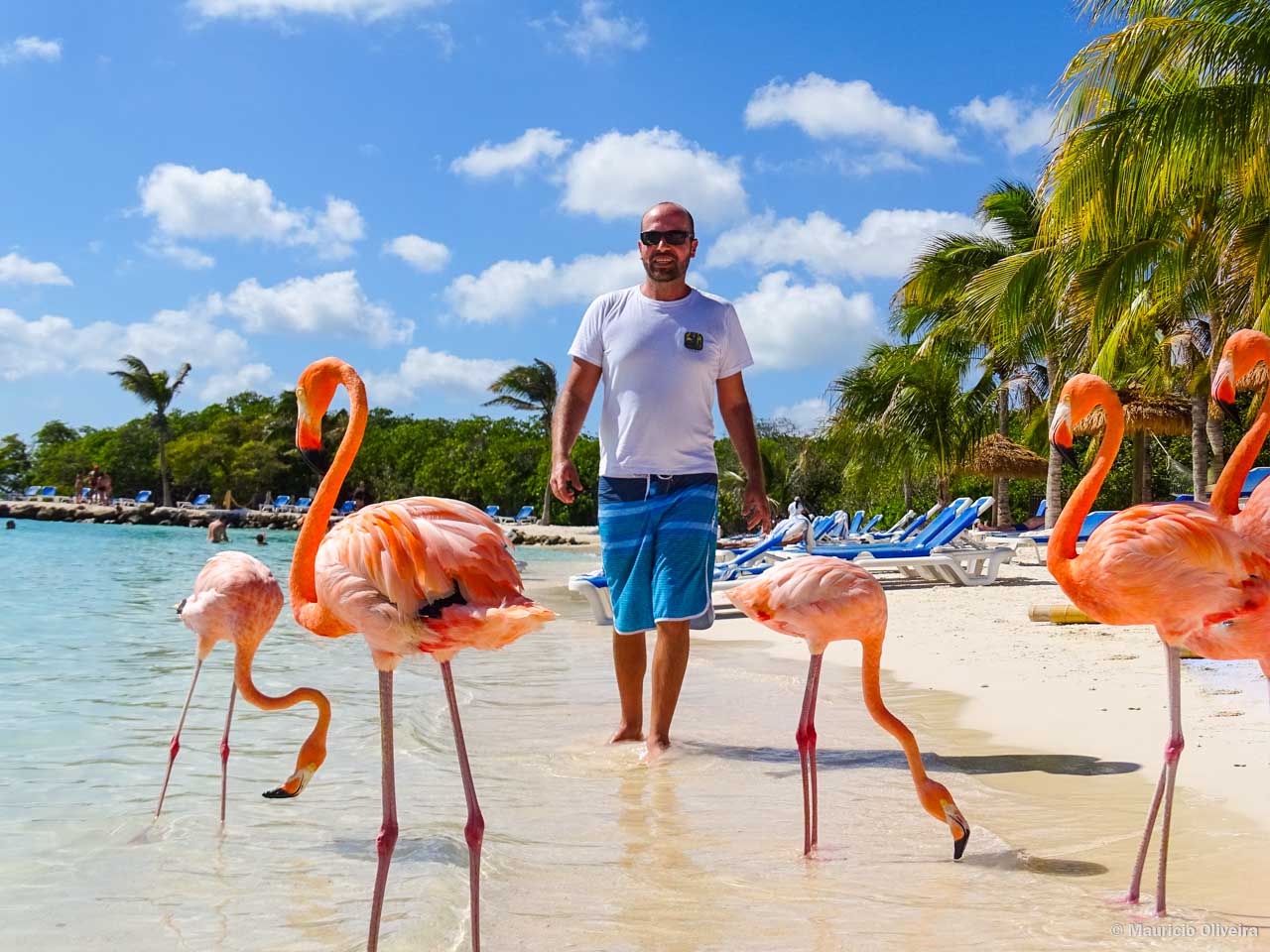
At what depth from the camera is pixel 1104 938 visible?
2.91 m

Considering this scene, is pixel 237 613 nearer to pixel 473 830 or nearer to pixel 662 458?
pixel 473 830

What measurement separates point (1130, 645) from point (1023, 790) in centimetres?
401

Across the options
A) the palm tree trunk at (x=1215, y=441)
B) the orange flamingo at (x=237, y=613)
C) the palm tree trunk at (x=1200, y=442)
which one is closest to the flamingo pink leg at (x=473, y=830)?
the orange flamingo at (x=237, y=613)

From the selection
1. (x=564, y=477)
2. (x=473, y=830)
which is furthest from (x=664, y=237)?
(x=473, y=830)

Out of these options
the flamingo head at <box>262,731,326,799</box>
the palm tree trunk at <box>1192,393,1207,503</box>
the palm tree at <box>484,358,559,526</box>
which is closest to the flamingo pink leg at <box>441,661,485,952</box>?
the flamingo head at <box>262,731,326,799</box>

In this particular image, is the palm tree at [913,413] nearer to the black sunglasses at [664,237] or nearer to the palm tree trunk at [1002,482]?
the palm tree trunk at [1002,482]

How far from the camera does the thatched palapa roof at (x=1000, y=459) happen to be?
97.9 ft

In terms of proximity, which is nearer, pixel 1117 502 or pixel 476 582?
pixel 476 582

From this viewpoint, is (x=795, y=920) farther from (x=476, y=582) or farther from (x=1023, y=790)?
(x=1023, y=790)

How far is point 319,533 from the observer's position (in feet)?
10.6

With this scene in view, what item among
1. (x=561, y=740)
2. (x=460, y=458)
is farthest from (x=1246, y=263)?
(x=460, y=458)

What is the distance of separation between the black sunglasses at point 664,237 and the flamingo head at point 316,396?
225 centimetres

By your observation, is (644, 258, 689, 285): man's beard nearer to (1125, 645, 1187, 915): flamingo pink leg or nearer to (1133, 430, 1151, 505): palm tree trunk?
(1125, 645, 1187, 915): flamingo pink leg

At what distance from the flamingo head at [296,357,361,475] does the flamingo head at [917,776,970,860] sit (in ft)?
7.00
